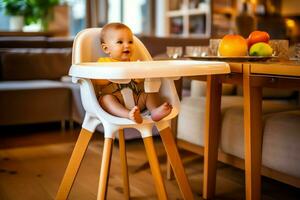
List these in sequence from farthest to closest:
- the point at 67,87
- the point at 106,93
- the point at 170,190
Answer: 1. the point at 67,87
2. the point at 170,190
3. the point at 106,93

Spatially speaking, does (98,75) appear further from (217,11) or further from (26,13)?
(217,11)

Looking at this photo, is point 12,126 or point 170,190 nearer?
point 170,190

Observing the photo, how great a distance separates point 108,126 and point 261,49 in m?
0.64

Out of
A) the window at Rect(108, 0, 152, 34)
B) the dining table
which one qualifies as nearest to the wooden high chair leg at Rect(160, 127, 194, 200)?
the dining table

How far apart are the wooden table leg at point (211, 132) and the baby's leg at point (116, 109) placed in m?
0.45

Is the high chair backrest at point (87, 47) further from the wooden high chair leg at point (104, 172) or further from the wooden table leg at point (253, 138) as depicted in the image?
the wooden table leg at point (253, 138)

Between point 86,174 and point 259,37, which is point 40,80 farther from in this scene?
point 259,37

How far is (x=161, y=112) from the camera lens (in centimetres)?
129

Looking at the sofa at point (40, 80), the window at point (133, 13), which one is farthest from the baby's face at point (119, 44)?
the window at point (133, 13)

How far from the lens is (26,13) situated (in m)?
5.08

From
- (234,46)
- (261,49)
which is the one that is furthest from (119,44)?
(261,49)

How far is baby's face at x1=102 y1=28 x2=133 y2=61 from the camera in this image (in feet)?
4.74

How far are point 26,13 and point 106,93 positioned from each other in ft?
13.3

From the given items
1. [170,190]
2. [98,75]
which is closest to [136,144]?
[170,190]
